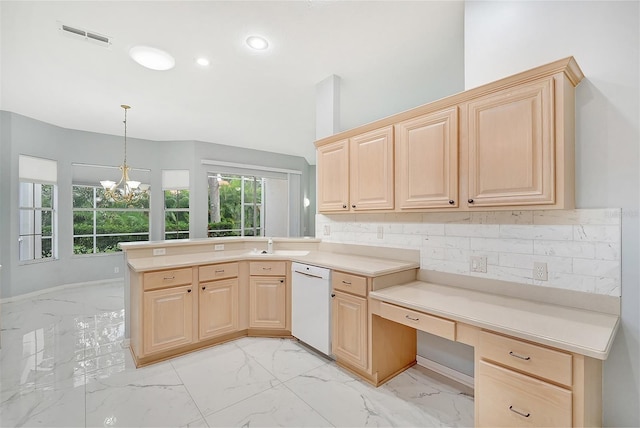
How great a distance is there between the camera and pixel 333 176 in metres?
3.04

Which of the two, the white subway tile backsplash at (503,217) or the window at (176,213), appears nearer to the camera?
the white subway tile backsplash at (503,217)

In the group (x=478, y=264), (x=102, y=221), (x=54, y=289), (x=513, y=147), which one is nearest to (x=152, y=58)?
(x=513, y=147)

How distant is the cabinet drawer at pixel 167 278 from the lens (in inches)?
98.3

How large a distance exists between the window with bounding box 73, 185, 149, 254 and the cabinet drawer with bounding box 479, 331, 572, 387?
246 inches

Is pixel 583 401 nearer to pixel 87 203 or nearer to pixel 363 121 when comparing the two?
pixel 363 121

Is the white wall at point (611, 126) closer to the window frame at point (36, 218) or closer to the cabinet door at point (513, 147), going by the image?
the cabinet door at point (513, 147)

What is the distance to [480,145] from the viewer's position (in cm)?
187

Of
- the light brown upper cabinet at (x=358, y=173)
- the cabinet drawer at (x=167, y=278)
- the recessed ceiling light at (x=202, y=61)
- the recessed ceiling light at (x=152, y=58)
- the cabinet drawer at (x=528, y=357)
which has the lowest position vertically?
the cabinet drawer at (x=528, y=357)

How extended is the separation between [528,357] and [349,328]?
1.28 meters

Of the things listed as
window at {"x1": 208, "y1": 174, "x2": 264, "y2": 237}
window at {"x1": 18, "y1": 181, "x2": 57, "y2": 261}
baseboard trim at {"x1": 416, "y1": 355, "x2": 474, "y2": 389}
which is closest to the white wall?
baseboard trim at {"x1": 416, "y1": 355, "x2": 474, "y2": 389}

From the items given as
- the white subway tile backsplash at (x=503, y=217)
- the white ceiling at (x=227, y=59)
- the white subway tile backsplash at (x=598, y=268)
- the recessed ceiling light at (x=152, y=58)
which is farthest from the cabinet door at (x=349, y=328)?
the recessed ceiling light at (x=152, y=58)

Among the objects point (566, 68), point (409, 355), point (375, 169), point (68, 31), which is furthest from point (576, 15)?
point (68, 31)

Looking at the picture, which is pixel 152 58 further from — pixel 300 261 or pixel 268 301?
pixel 268 301

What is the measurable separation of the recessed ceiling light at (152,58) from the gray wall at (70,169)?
3.17 meters
